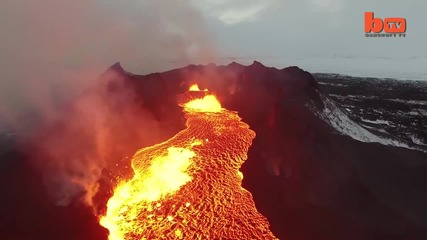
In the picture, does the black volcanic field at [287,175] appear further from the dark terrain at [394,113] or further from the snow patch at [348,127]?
the dark terrain at [394,113]

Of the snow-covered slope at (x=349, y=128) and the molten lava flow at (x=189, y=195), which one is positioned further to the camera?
the snow-covered slope at (x=349, y=128)

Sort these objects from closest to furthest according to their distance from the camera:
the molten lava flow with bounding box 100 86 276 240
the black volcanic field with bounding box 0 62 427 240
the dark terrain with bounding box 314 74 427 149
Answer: the molten lava flow with bounding box 100 86 276 240, the black volcanic field with bounding box 0 62 427 240, the dark terrain with bounding box 314 74 427 149

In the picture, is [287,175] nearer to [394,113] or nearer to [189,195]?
[189,195]

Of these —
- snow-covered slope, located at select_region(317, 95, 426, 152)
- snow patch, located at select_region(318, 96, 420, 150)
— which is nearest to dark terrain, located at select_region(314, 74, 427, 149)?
snow-covered slope, located at select_region(317, 95, 426, 152)

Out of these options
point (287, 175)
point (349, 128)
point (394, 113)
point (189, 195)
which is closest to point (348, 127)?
point (349, 128)

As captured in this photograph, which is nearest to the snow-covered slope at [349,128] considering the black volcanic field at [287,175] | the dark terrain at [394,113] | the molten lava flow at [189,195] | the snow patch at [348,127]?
the snow patch at [348,127]

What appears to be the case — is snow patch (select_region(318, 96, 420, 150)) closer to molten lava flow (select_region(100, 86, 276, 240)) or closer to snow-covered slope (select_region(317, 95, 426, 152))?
snow-covered slope (select_region(317, 95, 426, 152))
